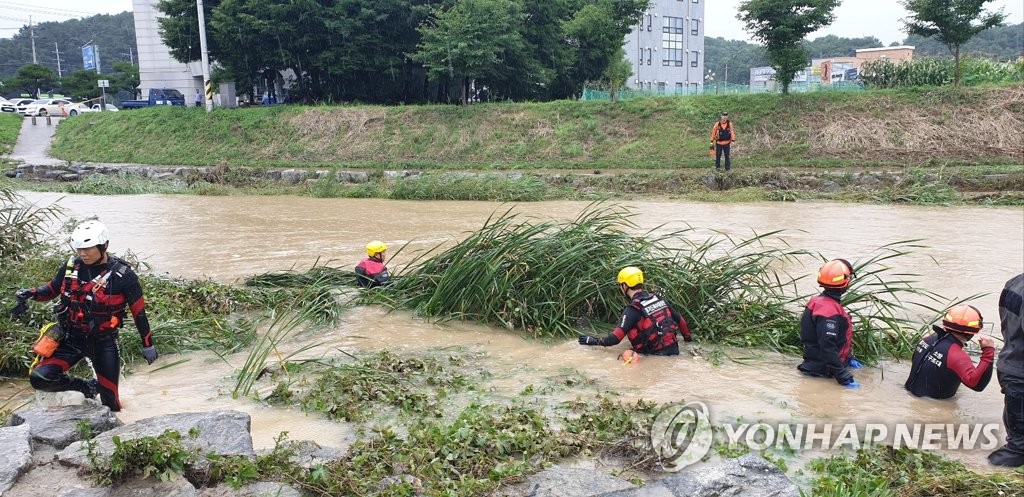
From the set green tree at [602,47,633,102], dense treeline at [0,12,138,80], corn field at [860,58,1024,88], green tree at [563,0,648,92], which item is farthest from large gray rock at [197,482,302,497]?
dense treeline at [0,12,138,80]

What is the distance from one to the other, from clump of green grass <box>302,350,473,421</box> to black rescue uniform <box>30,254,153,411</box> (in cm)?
136

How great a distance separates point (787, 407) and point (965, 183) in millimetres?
16135

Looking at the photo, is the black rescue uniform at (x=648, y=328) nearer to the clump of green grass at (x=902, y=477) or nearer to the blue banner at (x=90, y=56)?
the clump of green grass at (x=902, y=477)

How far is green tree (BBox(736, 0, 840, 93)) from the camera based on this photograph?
2500cm

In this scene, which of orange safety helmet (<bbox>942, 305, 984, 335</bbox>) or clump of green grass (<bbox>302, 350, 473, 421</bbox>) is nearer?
clump of green grass (<bbox>302, 350, 473, 421</bbox>)

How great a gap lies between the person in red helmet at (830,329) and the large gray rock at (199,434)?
→ 4410 millimetres

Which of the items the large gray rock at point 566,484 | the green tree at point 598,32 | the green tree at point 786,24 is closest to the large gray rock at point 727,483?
the large gray rock at point 566,484

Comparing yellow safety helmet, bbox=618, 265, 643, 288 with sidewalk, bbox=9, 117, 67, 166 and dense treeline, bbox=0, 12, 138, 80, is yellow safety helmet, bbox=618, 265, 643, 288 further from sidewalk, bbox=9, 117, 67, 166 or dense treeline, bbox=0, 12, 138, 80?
dense treeline, bbox=0, 12, 138, 80

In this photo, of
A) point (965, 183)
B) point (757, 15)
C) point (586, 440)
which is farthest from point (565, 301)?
point (757, 15)

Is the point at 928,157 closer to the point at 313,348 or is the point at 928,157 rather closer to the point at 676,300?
the point at 676,300

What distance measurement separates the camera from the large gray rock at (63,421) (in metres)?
4.21

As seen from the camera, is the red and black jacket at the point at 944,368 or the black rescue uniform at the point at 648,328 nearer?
the red and black jacket at the point at 944,368

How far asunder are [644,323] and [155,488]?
13.9ft

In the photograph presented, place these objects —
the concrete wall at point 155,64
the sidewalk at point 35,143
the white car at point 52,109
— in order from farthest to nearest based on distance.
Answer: the concrete wall at point 155,64 → the white car at point 52,109 → the sidewalk at point 35,143
